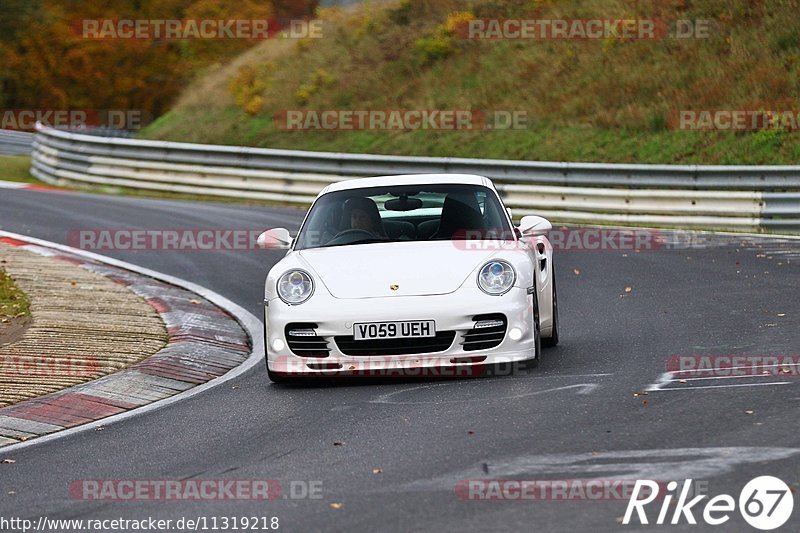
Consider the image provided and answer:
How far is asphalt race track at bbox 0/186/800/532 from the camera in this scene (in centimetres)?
550

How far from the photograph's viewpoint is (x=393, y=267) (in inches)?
341

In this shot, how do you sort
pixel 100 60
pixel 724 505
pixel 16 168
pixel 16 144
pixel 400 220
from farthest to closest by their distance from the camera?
pixel 100 60, pixel 16 144, pixel 16 168, pixel 400 220, pixel 724 505

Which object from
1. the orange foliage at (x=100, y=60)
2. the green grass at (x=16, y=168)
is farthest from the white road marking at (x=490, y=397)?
the orange foliage at (x=100, y=60)

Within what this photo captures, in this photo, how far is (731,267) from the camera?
14.2 m

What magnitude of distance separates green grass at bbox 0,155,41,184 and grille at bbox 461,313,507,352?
23156 millimetres

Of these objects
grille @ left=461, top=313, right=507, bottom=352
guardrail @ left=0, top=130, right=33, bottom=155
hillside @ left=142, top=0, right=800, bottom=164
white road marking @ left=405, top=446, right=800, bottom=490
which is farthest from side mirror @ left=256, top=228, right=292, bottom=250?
guardrail @ left=0, top=130, right=33, bottom=155

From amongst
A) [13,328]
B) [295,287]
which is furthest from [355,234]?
[13,328]

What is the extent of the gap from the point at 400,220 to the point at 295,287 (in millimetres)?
1535

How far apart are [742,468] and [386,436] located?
2.00m

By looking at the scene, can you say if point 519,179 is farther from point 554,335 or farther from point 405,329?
point 405,329

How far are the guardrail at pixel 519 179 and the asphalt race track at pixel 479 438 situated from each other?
7.79 meters

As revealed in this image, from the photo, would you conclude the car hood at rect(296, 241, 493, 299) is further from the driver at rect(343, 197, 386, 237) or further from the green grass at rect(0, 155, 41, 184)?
the green grass at rect(0, 155, 41, 184)

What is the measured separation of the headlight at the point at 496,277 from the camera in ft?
28.0

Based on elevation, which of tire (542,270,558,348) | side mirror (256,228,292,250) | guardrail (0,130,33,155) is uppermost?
guardrail (0,130,33,155)
